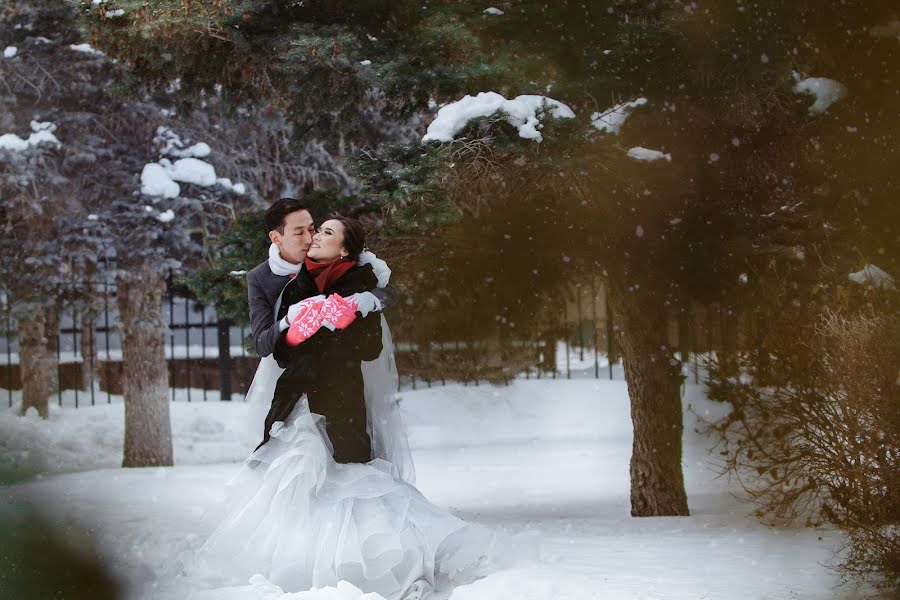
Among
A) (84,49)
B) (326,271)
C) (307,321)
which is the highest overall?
(84,49)

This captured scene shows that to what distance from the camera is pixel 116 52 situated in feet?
20.7

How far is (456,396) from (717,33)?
963 cm

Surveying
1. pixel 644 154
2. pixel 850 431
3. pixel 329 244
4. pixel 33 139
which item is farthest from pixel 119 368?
pixel 850 431

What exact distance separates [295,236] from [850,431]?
10.5 ft

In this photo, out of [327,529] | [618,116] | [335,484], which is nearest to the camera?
Result: [327,529]

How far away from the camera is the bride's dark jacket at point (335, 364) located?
16.4 ft

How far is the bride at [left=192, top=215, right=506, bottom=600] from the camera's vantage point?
4719 mm

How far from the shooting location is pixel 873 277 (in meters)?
5.46

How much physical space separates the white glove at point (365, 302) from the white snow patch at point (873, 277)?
286 centimetres

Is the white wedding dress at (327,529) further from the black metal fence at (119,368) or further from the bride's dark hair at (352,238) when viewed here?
the black metal fence at (119,368)

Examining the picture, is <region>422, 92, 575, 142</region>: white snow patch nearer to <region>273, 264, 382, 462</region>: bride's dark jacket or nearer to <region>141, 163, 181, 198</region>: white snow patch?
<region>273, 264, 382, 462</region>: bride's dark jacket

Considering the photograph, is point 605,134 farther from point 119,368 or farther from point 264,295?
point 119,368

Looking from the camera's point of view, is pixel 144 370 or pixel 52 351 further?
pixel 52 351

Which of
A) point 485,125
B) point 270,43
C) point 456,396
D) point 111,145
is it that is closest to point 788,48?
point 485,125
